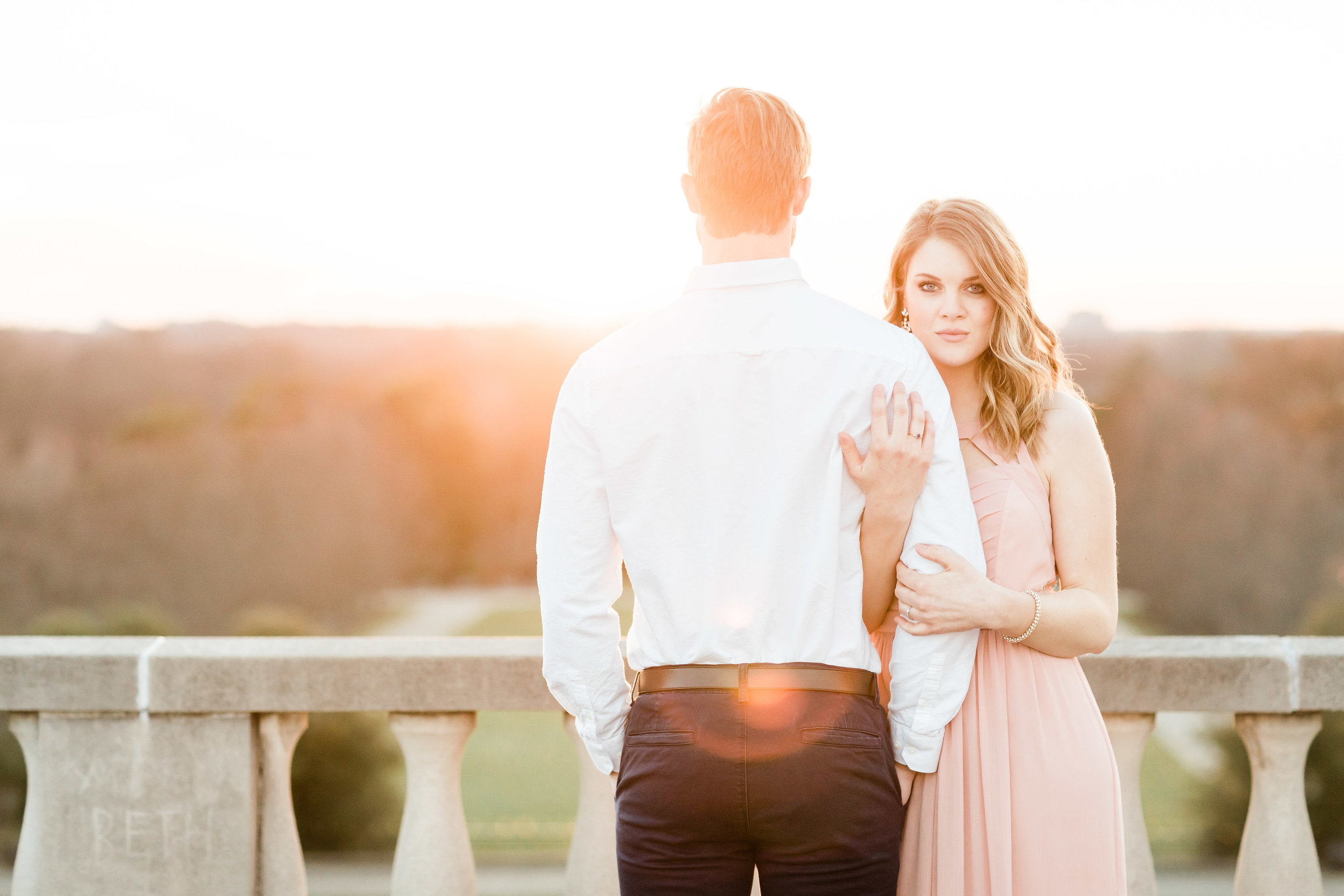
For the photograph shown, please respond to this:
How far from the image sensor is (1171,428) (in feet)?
106

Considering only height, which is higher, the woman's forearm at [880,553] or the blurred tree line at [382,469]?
the woman's forearm at [880,553]

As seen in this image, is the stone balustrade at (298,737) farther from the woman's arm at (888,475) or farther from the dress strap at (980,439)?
the woman's arm at (888,475)

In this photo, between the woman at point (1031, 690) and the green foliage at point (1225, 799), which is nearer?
the woman at point (1031, 690)

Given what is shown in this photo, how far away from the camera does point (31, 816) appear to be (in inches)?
93.9

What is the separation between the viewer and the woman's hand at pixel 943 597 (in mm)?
1679

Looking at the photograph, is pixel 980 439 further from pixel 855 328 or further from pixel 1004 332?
pixel 855 328

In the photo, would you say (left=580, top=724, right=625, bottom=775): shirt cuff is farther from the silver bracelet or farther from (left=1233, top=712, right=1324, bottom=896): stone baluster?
(left=1233, top=712, right=1324, bottom=896): stone baluster

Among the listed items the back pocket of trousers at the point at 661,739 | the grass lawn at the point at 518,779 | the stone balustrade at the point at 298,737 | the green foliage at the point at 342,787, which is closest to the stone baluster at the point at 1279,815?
the stone balustrade at the point at 298,737

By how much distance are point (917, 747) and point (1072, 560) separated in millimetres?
483

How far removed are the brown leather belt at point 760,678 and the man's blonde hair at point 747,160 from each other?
685mm

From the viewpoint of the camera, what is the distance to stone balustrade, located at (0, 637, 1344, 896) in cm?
235

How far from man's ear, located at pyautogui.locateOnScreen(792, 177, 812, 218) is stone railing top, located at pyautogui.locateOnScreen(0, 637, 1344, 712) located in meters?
1.21

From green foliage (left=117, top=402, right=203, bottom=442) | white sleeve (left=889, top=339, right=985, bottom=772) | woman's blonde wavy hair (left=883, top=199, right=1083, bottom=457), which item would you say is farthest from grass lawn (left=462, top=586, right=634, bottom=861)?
white sleeve (left=889, top=339, right=985, bottom=772)

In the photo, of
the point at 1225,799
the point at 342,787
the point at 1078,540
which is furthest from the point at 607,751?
the point at 342,787
